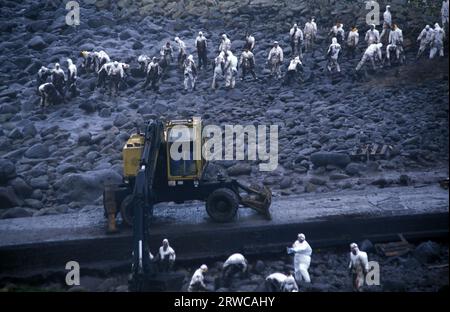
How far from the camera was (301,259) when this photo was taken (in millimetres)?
12406

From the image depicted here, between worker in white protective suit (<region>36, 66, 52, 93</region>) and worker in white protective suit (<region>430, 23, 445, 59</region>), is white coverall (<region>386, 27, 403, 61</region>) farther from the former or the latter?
worker in white protective suit (<region>36, 66, 52, 93</region>)

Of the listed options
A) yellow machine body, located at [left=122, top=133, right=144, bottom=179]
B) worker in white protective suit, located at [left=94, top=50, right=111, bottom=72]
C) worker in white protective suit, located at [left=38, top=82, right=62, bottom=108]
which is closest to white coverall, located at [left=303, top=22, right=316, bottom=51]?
worker in white protective suit, located at [left=94, top=50, right=111, bottom=72]

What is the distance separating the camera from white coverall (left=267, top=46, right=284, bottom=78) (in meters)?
24.0

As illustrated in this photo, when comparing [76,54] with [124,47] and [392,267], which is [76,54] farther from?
[392,267]

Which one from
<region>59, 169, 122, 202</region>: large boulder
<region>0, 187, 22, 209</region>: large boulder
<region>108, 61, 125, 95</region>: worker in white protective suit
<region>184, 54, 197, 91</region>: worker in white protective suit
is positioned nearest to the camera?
<region>0, 187, 22, 209</region>: large boulder

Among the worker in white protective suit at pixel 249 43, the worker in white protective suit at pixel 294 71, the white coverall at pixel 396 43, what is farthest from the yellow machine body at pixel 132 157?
the white coverall at pixel 396 43

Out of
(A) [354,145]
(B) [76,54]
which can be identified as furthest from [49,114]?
(A) [354,145]

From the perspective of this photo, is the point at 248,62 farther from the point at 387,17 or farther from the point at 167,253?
the point at 167,253

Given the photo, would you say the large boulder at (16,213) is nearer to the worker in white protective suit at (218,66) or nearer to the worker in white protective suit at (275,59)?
the worker in white protective suit at (218,66)

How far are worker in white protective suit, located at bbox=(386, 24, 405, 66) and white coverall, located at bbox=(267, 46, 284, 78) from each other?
14.1 ft

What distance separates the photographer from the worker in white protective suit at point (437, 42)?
73.0 feet

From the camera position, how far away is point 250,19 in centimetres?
2933

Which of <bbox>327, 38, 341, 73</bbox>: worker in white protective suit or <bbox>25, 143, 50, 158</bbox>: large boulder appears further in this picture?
<bbox>327, 38, 341, 73</bbox>: worker in white protective suit

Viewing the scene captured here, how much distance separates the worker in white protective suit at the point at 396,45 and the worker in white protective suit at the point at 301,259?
519 inches
